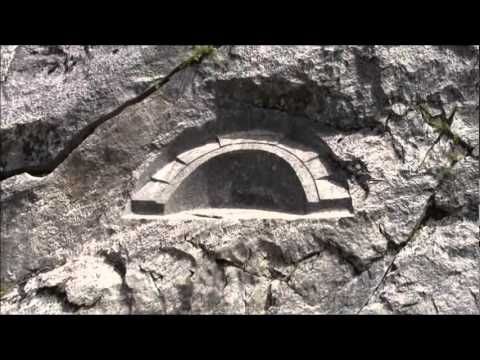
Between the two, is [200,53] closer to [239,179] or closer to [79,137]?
[239,179]

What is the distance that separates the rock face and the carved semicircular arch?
0.03 metres

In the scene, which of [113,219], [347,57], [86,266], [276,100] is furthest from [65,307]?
[347,57]

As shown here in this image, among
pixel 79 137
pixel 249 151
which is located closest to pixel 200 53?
pixel 249 151

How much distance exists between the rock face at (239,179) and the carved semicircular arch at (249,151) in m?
0.03

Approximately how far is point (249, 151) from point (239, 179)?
33 centimetres

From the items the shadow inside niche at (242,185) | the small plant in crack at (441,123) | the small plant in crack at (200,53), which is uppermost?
the small plant in crack at (200,53)

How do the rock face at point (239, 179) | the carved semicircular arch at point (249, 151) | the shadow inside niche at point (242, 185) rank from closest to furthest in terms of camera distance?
the rock face at point (239, 179) → the carved semicircular arch at point (249, 151) → the shadow inside niche at point (242, 185)

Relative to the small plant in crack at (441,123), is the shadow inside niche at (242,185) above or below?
below

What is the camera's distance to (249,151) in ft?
14.7

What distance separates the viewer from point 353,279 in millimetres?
3707

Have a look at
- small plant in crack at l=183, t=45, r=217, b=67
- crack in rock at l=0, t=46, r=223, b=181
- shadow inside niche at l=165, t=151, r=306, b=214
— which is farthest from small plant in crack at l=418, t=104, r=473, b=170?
crack in rock at l=0, t=46, r=223, b=181

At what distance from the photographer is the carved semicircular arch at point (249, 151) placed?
162 inches

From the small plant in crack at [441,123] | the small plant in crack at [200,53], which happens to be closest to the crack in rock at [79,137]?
the small plant in crack at [200,53]

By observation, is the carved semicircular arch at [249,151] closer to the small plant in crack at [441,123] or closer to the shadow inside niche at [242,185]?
the shadow inside niche at [242,185]
